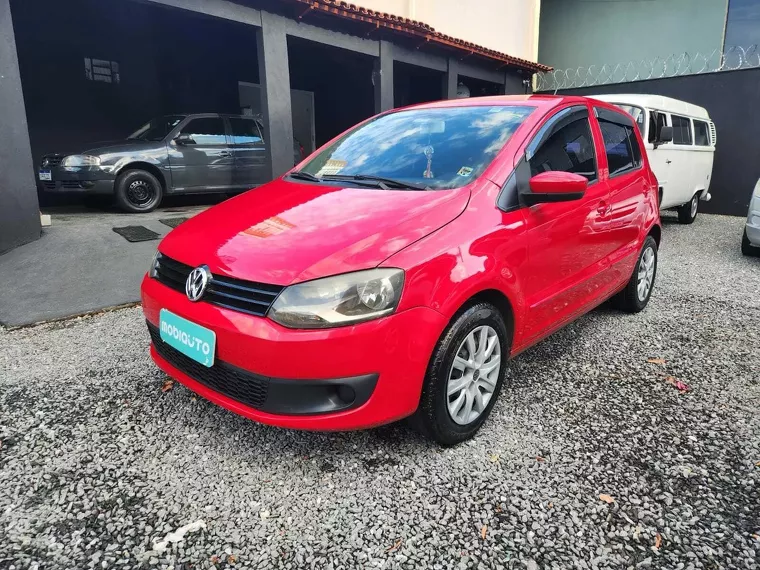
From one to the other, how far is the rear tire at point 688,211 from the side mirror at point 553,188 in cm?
751

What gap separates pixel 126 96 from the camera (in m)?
9.44

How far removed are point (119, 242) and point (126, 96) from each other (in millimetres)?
5354

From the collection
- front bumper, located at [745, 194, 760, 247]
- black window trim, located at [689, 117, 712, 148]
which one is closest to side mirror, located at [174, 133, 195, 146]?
front bumper, located at [745, 194, 760, 247]

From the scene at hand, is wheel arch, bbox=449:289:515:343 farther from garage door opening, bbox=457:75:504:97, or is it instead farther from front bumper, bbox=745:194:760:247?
garage door opening, bbox=457:75:504:97

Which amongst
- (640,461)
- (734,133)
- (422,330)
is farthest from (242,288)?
(734,133)

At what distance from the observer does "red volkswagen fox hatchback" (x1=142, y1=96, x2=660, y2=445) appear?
1903mm

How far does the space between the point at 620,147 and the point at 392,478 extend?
2761 millimetres

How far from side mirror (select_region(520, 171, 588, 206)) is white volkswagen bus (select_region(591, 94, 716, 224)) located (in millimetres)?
5096

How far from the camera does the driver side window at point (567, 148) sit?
269 cm

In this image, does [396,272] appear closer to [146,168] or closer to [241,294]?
[241,294]

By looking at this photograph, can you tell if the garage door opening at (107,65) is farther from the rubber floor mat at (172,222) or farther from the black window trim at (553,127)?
the black window trim at (553,127)

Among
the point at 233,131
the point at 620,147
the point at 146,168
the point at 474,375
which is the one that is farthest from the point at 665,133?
the point at 146,168

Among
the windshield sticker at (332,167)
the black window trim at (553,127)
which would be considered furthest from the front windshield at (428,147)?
the black window trim at (553,127)

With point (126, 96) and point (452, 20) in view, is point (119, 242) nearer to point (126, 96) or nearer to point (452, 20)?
point (126, 96)
